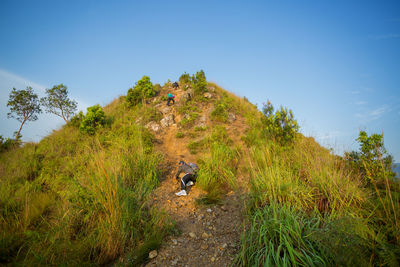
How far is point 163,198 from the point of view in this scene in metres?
4.57

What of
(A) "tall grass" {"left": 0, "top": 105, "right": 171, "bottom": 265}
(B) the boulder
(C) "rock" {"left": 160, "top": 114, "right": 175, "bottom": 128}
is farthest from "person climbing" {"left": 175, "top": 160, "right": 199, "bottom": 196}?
(B) the boulder

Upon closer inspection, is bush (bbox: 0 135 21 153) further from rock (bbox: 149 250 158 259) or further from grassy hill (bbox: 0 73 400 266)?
rock (bbox: 149 250 158 259)

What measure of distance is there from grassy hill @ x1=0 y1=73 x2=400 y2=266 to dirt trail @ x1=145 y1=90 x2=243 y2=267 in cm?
14

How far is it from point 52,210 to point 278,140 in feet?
23.3

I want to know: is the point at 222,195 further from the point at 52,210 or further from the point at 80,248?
the point at 52,210

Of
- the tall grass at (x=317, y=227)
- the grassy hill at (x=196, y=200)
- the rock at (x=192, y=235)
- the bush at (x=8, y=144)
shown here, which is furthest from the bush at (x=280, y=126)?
the bush at (x=8, y=144)

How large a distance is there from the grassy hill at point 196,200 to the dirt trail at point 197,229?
0.47ft

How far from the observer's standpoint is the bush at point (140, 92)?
12156mm

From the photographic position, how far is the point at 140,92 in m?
12.6

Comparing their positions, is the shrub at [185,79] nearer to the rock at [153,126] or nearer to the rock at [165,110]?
the rock at [165,110]

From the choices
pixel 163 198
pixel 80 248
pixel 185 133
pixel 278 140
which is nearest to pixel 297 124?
pixel 278 140

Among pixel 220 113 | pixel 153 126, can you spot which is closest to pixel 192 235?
pixel 153 126

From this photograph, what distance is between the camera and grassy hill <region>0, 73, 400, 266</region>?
6.58 feet

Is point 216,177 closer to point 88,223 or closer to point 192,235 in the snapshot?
point 192,235
